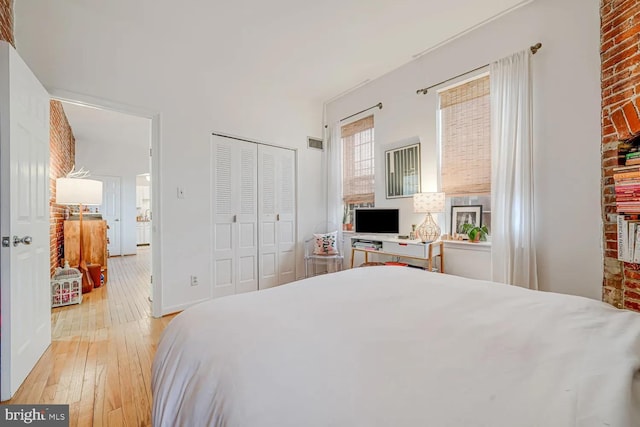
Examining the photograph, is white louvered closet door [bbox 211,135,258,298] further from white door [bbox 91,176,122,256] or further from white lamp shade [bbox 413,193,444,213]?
white door [bbox 91,176,122,256]

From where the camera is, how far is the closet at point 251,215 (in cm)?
342

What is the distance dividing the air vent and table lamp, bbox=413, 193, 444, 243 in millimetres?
2003

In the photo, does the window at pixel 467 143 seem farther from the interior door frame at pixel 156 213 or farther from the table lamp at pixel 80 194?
the table lamp at pixel 80 194

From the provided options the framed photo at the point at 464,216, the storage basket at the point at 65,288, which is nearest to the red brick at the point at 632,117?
the framed photo at the point at 464,216

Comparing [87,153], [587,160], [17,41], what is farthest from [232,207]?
[87,153]

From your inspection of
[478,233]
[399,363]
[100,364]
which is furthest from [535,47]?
[100,364]

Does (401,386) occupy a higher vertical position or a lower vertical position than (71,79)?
lower

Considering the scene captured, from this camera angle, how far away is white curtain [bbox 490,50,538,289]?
2383 millimetres

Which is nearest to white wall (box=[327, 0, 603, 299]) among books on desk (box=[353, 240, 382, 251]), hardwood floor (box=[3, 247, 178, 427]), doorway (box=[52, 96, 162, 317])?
books on desk (box=[353, 240, 382, 251])

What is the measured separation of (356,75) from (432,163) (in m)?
1.55

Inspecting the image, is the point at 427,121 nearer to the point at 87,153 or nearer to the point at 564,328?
the point at 564,328

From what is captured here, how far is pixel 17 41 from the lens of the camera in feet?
7.35

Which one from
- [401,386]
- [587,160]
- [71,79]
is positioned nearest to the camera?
[401,386]

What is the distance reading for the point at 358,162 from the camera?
412cm
